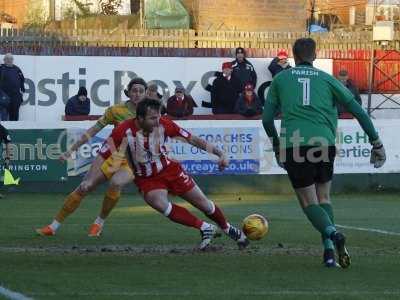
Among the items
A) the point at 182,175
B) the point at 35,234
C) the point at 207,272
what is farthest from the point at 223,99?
the point at 207,272

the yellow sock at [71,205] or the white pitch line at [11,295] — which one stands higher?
the white pitch line at [11,295]

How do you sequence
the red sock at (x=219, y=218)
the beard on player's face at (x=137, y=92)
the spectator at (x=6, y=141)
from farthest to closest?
the spectator at (x=6, y=141), the beard on player's face at (x=137, y=92), the red sock at (x=219, y=218)

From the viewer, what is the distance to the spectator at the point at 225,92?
2692cm

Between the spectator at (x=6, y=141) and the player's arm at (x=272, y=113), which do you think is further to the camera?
the spectator at (x=6, y=141)

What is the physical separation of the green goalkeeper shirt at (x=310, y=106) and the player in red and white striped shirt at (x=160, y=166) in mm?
1199

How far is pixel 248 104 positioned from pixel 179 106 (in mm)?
1522

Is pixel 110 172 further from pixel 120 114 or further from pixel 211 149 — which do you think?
pixel 211 149

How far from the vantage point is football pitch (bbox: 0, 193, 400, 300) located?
28.1 ft

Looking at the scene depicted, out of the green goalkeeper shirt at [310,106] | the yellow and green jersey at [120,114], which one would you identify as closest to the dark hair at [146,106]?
the green goalkeeper shirt at [310,106]

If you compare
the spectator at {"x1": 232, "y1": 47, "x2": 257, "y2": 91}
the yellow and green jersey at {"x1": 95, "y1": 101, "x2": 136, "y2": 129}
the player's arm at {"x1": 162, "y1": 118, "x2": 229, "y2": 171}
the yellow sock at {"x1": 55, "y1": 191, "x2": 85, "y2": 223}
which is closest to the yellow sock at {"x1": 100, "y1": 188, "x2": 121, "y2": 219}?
the yellow sock at {"x1": 55, "y1": 191, "x2": 85, "y2": 223}

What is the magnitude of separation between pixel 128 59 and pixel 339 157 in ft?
24.1

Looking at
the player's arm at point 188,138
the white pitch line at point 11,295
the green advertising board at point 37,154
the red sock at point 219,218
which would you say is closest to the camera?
the white pitch line at point 11,295

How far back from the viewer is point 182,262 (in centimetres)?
1052

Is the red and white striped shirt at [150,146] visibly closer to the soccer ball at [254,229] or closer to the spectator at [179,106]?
the soccer ball at [254,229]
